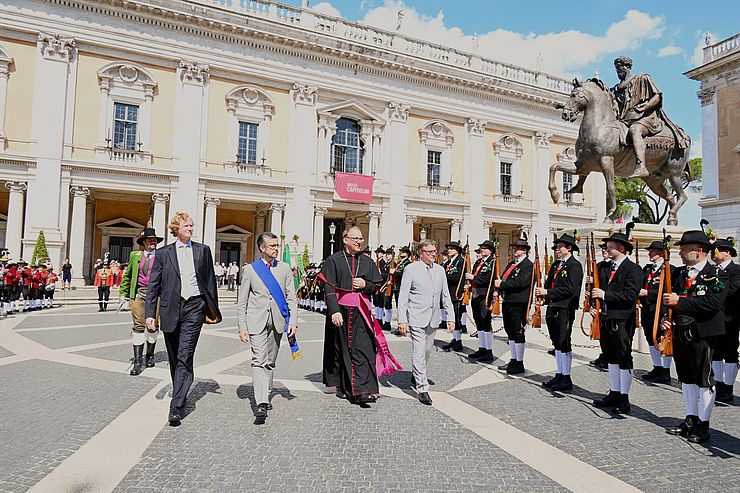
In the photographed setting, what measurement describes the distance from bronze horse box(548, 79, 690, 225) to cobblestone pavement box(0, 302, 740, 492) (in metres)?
6.09

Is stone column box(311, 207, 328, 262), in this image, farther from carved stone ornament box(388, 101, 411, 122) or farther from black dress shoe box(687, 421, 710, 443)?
black dress shoe box(687, 421, 710, 443)

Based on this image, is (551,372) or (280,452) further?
(551,372)

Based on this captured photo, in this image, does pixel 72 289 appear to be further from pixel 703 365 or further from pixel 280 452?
pixel 703 365

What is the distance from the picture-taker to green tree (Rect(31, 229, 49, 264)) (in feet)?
70.9

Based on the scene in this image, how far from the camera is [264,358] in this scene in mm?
5391

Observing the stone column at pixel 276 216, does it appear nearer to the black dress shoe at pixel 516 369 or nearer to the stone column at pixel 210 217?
the stone column at pixel 210 217

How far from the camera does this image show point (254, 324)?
5434 mm

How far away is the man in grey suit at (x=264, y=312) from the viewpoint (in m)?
5.34

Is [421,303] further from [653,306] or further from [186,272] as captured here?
[653,306]

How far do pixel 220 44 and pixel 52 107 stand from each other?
360 inches

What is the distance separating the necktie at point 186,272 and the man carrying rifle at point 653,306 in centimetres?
613

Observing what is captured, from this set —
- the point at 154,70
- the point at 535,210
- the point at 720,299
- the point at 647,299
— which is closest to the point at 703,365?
the point at 720,299

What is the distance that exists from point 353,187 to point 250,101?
25.8 feet

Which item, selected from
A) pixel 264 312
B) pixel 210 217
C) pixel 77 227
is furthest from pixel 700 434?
pixel 77 227
